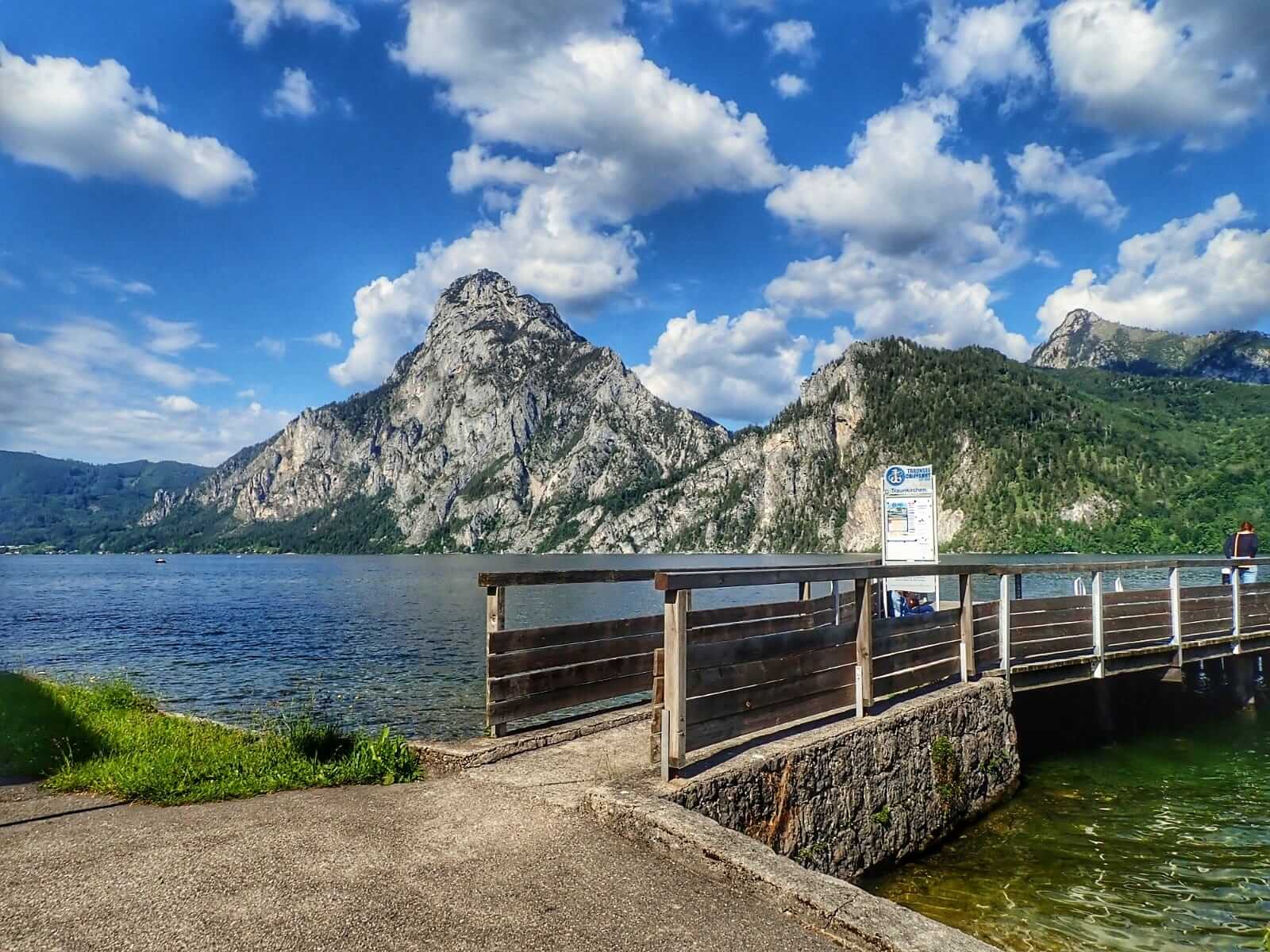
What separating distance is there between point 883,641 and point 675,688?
13.1ft

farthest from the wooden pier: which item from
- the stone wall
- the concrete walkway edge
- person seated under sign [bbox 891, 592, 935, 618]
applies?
person seated under sign [bbox 891, 592, 935, 618]

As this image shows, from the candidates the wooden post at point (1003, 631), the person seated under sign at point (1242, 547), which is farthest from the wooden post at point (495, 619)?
the person seated under sign at point (1242, 547)

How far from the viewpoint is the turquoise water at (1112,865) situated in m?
7.42

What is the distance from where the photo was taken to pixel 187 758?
316 inches

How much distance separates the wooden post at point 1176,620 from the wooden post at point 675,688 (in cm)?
1221

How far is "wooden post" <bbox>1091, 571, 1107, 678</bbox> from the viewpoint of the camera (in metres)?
13.6

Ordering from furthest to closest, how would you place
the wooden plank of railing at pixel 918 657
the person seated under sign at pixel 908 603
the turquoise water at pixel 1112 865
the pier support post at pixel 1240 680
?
the pier support post at pixel 1240 680, the person seated under sign at pixel 908 603, the wooden plank of railing at pixel 918 657, the turquoise water at pixel 1112 865

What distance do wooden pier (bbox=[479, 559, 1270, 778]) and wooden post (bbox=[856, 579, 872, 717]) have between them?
0.02m

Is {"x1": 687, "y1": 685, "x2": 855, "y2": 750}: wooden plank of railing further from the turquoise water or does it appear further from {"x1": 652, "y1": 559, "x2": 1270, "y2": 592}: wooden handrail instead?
the turquoise water

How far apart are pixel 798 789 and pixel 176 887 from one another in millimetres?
5165

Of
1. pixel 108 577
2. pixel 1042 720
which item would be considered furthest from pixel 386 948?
pixel 108 577

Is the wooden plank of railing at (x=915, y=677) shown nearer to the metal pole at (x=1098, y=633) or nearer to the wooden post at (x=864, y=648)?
the wooden post at (x=864, y=648)

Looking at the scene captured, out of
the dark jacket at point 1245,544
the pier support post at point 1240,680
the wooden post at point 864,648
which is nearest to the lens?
the wooden post at point 864,648

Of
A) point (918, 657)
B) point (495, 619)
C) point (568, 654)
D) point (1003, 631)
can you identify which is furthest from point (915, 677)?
point (495, 619)
